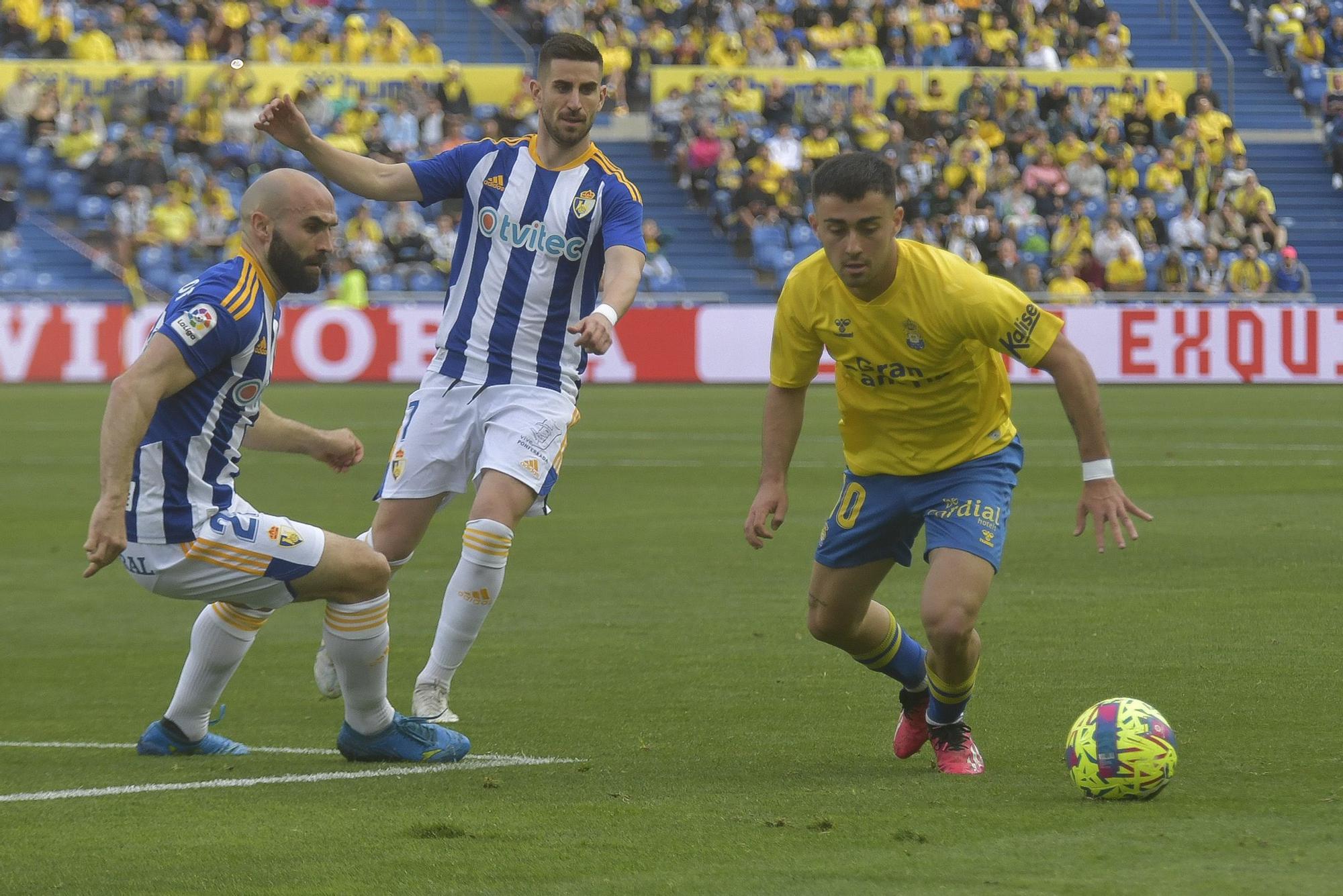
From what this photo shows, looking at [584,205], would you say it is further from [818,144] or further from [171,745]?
[818,144]

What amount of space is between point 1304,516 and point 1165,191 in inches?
803

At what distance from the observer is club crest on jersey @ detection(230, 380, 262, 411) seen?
5.73m

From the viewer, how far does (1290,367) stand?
26.2m

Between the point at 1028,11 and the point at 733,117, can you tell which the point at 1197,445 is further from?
the point at 1028,11

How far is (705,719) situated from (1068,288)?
73.6 ft

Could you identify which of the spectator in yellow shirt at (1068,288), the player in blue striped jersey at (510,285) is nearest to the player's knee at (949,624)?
the player in blue striped jersey at (510,285)

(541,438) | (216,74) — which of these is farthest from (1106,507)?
(216,74)

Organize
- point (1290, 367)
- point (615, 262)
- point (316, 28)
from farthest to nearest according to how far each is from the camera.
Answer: point (316, 28)
point (1290, 367)
point (615, 262)

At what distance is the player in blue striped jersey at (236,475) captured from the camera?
216 inches

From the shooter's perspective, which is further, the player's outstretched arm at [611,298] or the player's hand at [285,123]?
the player's hand at [285,123]

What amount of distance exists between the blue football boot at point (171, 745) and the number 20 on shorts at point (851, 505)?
2075mm

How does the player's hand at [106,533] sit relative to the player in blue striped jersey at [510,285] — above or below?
below

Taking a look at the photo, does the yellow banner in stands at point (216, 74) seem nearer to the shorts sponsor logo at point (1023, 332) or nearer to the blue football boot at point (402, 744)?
the blue football boot at point (402, 744)

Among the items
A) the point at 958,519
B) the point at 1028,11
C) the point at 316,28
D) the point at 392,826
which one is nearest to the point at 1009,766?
the point at 958,519
